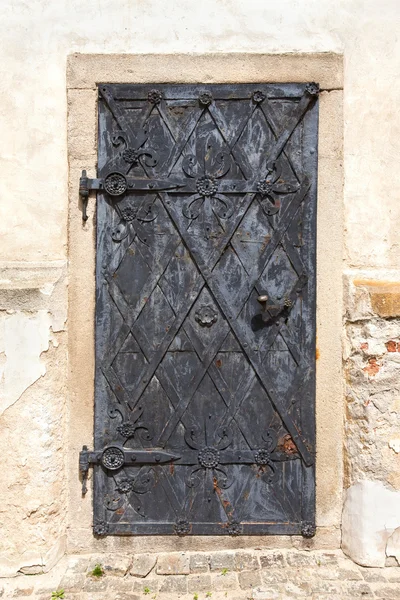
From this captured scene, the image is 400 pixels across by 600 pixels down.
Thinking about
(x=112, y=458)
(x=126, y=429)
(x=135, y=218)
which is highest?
(x=135, y=218)

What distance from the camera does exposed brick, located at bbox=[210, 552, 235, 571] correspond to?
257 cm

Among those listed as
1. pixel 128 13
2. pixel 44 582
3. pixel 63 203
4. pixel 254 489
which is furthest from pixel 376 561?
pixel 128 13

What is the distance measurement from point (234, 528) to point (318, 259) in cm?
167

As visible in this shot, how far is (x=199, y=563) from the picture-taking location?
260 centimetres

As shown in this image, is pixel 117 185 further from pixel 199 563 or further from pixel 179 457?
pixel 199 563

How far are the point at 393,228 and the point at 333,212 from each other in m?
0.36

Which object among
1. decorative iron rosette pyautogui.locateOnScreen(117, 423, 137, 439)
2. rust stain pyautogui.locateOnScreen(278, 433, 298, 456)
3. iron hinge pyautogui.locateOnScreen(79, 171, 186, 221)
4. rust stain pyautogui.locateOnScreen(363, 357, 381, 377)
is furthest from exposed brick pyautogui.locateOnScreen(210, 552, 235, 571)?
iron hinge pyautogui.locateOnScreen(79, 171, 186, 221)

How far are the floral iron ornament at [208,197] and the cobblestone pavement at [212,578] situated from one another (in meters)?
1.90

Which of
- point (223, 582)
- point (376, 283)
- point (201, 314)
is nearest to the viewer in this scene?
point (223, 582)

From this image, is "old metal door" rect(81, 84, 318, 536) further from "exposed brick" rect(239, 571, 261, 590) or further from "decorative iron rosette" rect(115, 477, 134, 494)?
"exposed brick" rect(239, 571, 261, 590)

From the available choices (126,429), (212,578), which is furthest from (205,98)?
(212,578)

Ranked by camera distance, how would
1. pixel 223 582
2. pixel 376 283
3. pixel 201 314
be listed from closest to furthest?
pixel 223 582 < pixel 376 283 < pixel 201 314

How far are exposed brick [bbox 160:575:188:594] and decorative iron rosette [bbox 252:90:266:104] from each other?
2753 millimetres

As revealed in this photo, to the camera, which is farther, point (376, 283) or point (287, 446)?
point (287, 446)
